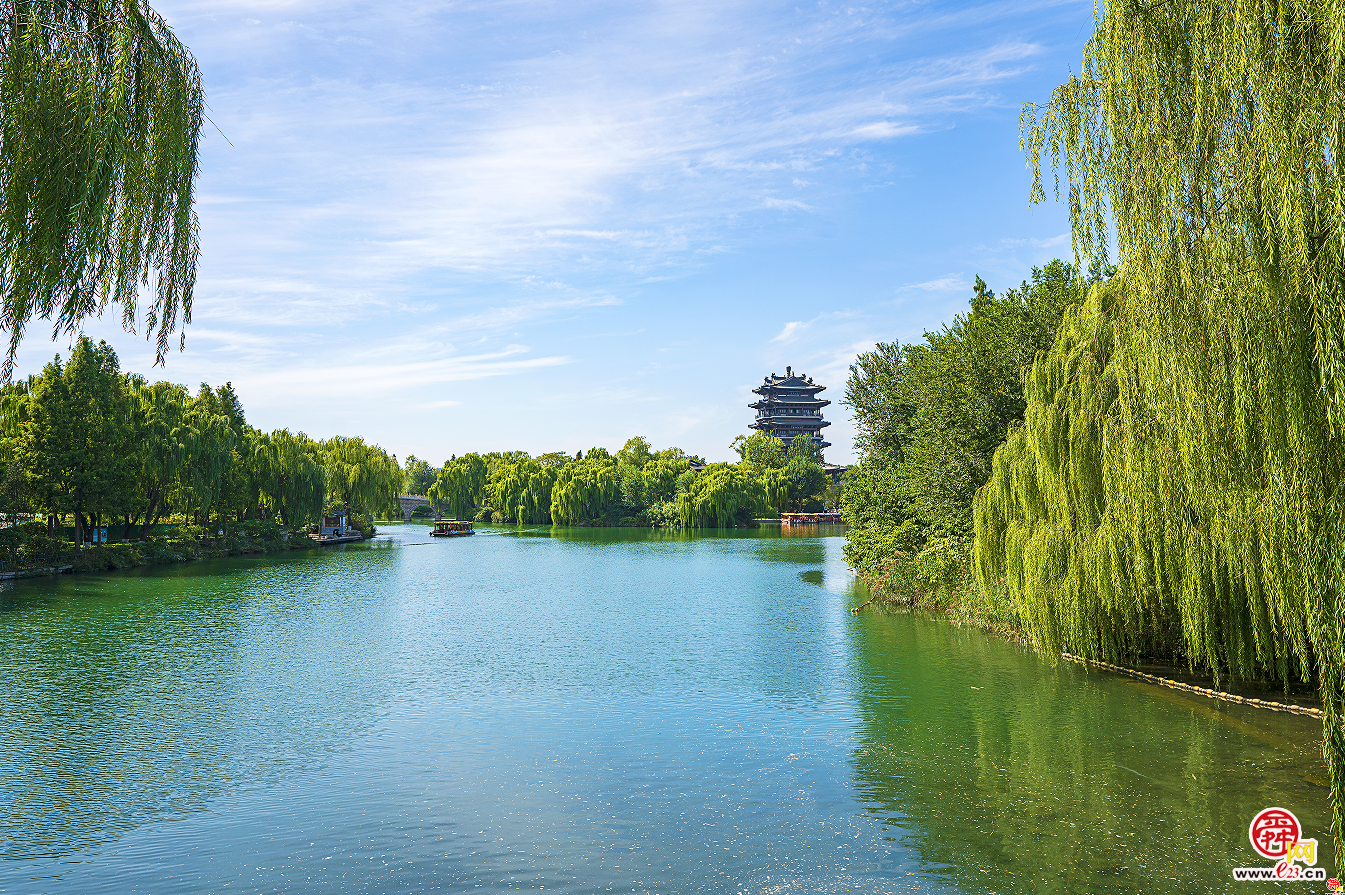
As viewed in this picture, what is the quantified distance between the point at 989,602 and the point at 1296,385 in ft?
30.8

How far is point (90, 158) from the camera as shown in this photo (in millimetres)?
4492

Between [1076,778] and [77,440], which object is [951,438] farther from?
[77,440]

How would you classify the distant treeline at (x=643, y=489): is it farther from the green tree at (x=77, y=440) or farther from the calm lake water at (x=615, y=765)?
the calm lake water at (x=615, y=765)

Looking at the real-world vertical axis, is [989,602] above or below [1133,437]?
below

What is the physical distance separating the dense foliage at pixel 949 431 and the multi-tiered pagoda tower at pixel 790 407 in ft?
227

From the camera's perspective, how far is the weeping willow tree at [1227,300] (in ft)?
14.2

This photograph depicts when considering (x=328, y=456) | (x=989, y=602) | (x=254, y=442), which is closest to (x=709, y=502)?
(x=328, y=456)

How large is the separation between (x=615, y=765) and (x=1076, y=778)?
464cm

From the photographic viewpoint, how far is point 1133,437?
7.56 m

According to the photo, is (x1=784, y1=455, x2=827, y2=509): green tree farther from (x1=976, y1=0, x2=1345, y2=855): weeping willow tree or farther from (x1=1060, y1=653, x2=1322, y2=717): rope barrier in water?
(x1=976, y1=0, x2=1345, y2=855): weeping willow tree

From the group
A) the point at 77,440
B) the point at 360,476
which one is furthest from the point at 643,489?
the point at 77,440

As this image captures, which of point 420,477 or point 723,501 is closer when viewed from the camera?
point 723,501

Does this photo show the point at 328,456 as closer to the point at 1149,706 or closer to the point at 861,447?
the point at 861,447

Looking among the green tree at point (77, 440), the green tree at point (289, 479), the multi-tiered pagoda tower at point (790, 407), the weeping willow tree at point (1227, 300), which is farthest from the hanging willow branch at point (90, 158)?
the multi-tiered pagoda tower at point (790, 407)
